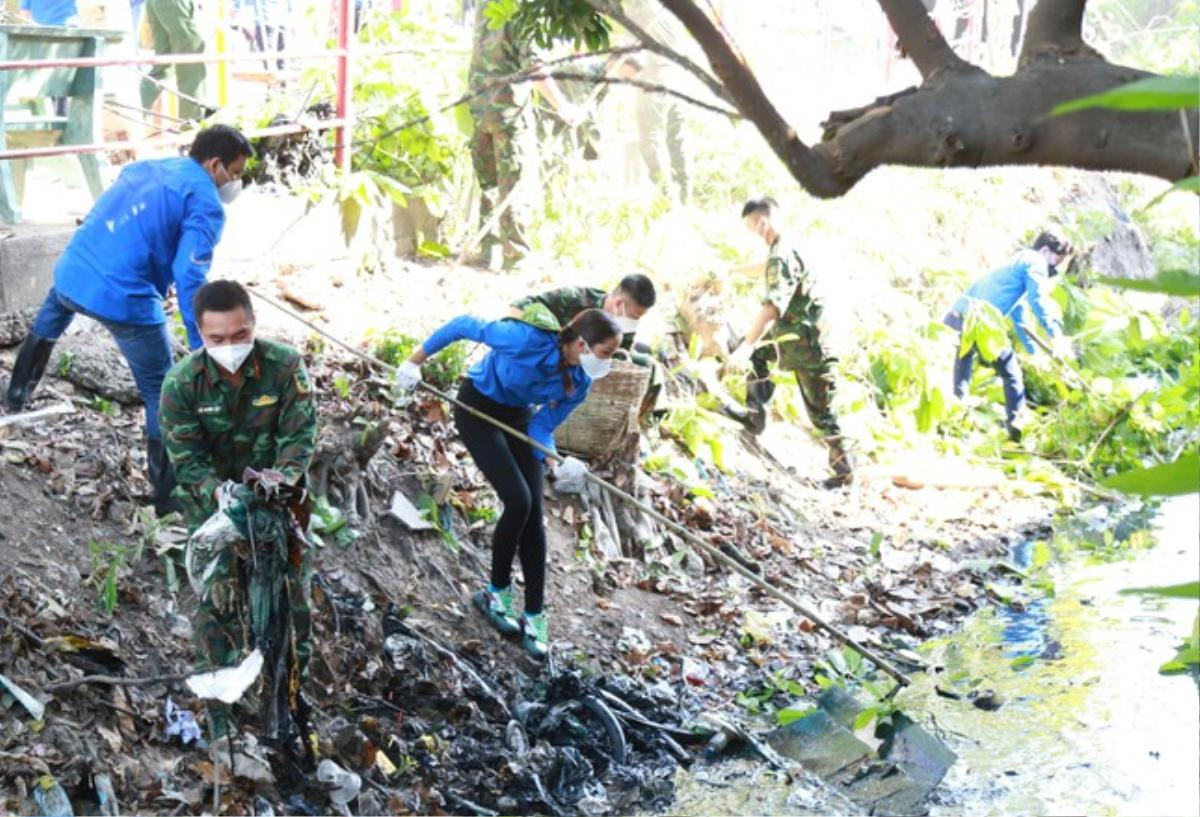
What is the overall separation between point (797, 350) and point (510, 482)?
4.56 meters

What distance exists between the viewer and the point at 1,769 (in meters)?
5.24

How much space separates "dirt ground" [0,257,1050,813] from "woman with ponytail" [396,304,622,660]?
0.90 ft

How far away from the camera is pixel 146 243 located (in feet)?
22.5

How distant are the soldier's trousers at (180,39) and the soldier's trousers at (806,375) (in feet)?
14.0

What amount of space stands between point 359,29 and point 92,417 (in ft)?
17.2

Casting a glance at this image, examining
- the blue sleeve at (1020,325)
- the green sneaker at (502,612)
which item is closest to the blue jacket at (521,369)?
the green sneaker at (502,612)

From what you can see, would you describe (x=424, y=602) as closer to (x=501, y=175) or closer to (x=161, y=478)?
(x=161, y=478)

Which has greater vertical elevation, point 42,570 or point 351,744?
point 42,570

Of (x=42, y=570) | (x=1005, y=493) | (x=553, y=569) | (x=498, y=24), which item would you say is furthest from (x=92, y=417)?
(x=1005, y=493)

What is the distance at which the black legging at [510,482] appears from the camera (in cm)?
729

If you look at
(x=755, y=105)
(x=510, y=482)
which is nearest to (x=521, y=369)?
(x=510, y=482)

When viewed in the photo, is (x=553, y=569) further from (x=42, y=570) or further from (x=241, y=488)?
(x=241, y=488)

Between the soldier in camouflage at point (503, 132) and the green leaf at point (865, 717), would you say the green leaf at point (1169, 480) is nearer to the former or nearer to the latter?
the green leaf at point (865, 717)

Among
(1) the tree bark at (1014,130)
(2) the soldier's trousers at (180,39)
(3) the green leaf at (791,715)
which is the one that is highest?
(1) the tree bark at (1014,130)
